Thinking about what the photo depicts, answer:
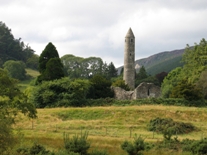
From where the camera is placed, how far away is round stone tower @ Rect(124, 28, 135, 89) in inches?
2904

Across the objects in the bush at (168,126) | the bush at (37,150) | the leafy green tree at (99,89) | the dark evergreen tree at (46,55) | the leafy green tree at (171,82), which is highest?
the dark evergreen tree at (46,55)

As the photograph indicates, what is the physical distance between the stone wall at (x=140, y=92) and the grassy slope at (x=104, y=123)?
14.7m

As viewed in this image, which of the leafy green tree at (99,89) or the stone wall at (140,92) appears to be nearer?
the leafy green tree at (99,89)

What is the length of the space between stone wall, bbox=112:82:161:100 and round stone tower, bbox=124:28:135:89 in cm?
1792

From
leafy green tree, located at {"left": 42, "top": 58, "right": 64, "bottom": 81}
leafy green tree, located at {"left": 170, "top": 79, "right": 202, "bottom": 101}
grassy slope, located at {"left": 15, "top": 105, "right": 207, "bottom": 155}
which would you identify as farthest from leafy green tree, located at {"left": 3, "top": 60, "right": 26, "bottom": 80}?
grassy slope, located at {"left": 15, "top": 105, "right": 207, "bottom": 155}

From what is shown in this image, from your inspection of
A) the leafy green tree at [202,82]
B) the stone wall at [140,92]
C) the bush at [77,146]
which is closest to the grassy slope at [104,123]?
the bush at [77,146]

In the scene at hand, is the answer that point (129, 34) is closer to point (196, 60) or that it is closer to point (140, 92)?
point (196, 60)

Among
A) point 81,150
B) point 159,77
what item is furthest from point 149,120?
point 159,77

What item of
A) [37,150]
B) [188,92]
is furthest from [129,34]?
[37,150]

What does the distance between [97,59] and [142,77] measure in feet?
45.7

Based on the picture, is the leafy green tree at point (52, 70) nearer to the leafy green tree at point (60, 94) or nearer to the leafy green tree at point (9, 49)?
the leafy green tree at point (60, 94)

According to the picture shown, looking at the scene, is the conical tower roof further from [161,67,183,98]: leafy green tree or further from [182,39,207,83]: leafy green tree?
[182,39,207,83]: leafy green tree

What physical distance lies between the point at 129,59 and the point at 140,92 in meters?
20.9

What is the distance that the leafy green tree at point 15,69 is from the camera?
9233 cm
